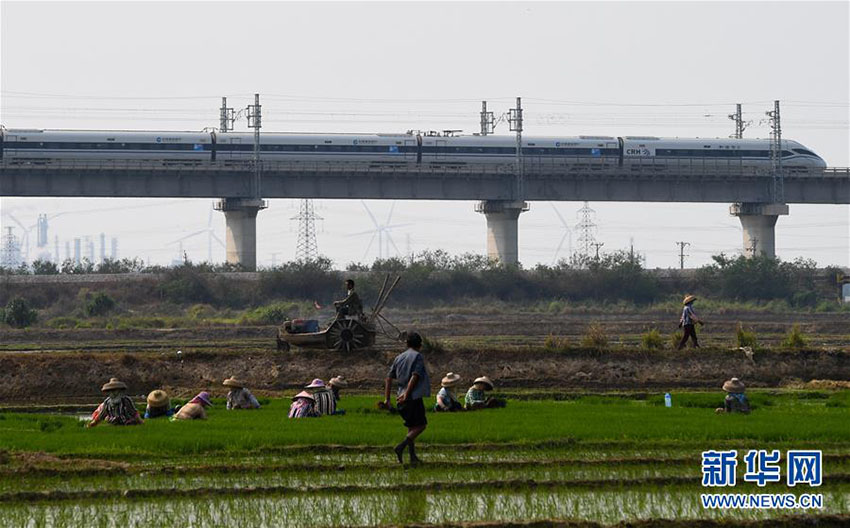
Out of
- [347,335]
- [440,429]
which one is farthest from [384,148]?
[440,429]

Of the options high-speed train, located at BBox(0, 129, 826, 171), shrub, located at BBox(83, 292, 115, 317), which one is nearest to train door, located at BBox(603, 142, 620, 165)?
high-speed train, located at BBox(0, 129, 826, 171)

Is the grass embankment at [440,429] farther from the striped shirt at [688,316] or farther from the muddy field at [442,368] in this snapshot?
the striped shirt at [688,316]

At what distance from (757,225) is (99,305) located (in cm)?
4282

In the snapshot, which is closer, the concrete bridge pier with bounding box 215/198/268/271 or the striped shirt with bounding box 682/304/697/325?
the striped shirt with bounding box 682/304/697/325

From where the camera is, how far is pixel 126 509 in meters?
15.7

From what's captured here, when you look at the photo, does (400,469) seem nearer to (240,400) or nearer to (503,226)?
(240,400)

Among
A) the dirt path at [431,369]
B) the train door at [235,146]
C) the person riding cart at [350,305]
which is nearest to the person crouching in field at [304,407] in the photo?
the dirt path at [431,369]

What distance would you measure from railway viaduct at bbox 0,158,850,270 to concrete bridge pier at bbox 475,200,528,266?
9cm

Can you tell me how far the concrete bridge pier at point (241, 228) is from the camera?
85.5 metres

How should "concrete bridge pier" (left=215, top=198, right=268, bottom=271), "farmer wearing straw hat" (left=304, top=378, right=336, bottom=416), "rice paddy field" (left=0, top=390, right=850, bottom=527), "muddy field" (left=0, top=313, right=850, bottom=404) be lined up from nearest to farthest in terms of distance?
"rice paddy field" (left=0, top=390, right=850, bottom=527), "farmer wearing straw hat" (left=304, top=378, right=336, bottom=416), "muddy field" (left=0, top=313, right=850, bottom=404), "concrete bridge pier" (left=215, top=198, right=268, bottom=271)

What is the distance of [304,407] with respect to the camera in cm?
2425

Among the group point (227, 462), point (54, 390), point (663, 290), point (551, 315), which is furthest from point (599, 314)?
point (227, 462)

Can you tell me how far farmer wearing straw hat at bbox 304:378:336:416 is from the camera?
24797mm

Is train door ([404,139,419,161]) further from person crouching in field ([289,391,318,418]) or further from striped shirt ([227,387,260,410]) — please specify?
person crouching in field ([289,391,318,418])
